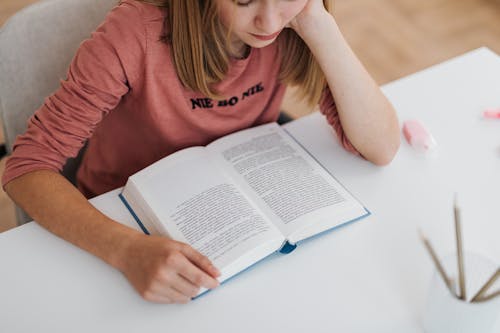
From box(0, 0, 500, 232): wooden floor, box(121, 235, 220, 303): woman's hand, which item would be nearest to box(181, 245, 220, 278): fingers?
box(121, 235, 220, 303): woman's hand

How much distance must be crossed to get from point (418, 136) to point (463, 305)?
435 mm

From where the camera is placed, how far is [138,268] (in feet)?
2.93

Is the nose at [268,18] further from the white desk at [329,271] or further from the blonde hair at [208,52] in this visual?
the white desk at [329,271]

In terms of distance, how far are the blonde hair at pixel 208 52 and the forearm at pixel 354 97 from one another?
0.22 feet

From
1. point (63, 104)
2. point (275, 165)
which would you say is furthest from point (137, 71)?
point (275, 165)

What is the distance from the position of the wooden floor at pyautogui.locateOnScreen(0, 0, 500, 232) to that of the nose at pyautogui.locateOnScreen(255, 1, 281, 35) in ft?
4.36

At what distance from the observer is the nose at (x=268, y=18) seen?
0.93 m

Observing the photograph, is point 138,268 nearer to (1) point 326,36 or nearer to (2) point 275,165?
(2) point 275,165

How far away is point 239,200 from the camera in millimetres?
978

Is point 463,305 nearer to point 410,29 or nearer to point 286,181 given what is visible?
point 286,181

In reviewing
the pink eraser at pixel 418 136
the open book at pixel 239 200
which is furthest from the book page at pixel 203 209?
the pink eraser at pixel 418 136

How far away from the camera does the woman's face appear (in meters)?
0.94

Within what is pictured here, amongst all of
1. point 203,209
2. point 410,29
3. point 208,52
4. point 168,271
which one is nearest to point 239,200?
point 203,209

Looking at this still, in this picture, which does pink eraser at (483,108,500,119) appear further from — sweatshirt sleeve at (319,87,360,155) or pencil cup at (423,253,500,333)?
pencil cup at (423,253,500,333)
